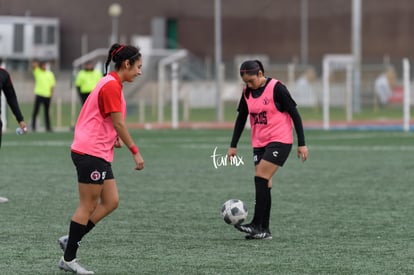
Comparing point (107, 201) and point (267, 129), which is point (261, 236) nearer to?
point (267, 129)

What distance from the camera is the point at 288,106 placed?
1131cm

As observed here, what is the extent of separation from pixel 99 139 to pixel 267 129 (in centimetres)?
280

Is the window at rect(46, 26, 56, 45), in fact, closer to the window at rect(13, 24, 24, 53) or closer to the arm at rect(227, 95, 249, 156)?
the window at rect(13, 24, 24, 53)

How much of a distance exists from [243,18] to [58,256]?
59.1 metres

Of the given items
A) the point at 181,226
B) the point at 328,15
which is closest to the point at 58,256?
the point at 181,226

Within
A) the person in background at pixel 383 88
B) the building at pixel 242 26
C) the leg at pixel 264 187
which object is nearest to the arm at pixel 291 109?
the leg at pixel 264 187

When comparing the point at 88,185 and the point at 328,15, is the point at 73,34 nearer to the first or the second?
the point at 328,15

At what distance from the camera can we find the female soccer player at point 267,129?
37.1ft

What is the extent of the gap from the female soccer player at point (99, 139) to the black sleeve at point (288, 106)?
8.12 feet

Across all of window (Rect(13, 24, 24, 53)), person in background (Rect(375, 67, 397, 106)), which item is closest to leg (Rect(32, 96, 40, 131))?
person in background (Rect(375, 67, 397, 106))

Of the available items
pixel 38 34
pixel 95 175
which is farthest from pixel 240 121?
pixel 38 34

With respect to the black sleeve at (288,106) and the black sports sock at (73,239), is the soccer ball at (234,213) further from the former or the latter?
the black sports sock at (73,239)

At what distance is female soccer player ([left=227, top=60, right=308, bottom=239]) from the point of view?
11297mm

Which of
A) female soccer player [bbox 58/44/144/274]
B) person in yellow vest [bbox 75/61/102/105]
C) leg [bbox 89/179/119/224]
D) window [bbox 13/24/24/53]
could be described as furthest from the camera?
window [bbox 13/24/24/53]
